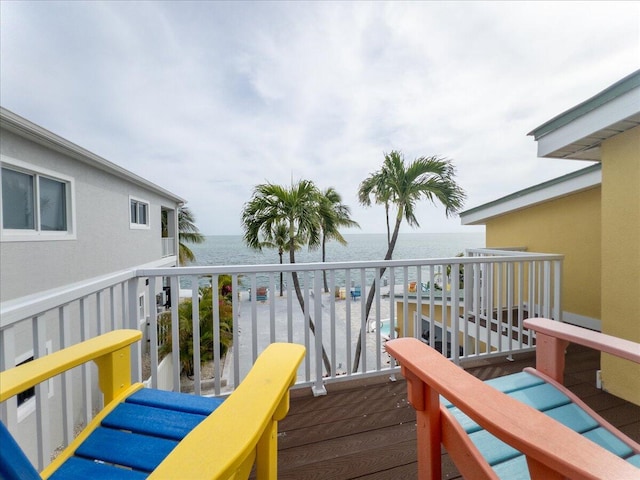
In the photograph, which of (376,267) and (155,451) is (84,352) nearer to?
(155,451)

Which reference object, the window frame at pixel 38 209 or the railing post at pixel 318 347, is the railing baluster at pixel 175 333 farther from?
the window frame at pixel 38 209

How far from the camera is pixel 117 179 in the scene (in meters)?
8.23

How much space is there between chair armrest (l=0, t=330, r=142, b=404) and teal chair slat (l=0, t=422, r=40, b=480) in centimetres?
25

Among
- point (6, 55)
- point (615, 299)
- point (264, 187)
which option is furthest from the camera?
point (264, 187)

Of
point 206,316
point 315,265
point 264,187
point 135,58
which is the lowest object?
point 206,316

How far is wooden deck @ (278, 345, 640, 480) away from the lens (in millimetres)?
1429

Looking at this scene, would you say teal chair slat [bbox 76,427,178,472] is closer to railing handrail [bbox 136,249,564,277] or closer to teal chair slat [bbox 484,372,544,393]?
railing handrail [bbox 136,249,564,277]

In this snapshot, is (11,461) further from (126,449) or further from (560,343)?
(560,343)

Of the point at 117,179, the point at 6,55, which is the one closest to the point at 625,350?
the point at 6,55

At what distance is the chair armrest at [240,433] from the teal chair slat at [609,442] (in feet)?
3.88

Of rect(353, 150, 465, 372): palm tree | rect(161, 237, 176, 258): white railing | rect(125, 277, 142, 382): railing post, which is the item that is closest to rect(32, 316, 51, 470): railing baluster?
rect(125, 277, 142, 382): railing post

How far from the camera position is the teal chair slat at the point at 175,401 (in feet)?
3.62

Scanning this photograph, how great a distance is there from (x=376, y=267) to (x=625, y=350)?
1.42m

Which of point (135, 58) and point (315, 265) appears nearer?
point (315, 265)
